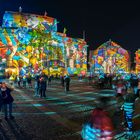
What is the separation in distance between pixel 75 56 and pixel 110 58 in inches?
1072

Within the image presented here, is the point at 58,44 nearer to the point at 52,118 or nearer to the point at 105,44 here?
the point at 105,44

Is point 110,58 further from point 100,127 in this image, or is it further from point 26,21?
point 100,127

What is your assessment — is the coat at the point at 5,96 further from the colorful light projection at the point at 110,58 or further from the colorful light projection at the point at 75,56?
the colorful light projection at the point at 110,58

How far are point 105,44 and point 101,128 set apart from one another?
117 m

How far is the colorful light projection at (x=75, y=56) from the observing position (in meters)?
88.2

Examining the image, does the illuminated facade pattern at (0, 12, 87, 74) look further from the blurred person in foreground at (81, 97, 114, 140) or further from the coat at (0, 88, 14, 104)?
the blurred person in foreground at (81, 97, 114, 140)

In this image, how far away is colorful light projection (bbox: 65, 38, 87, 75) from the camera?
290 feet

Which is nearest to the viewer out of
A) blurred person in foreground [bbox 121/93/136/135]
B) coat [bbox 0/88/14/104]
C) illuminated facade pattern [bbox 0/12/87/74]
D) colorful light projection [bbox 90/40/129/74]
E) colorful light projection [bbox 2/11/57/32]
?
blurred person in foreground [bbox 121/93/136/135]

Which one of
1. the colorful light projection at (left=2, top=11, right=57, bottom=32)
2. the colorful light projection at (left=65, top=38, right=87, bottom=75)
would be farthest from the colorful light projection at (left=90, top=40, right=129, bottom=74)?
the colorful light projection at (left=2, top=11, right=57, bottom=32)

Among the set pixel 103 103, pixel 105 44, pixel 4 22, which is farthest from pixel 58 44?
pixel 103 103

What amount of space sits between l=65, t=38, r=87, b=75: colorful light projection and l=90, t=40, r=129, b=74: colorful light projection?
15.9 meters

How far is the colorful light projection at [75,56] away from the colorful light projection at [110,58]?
15873 mm

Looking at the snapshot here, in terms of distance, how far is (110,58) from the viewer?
114625 millimetres

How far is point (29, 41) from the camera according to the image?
72.4 m
